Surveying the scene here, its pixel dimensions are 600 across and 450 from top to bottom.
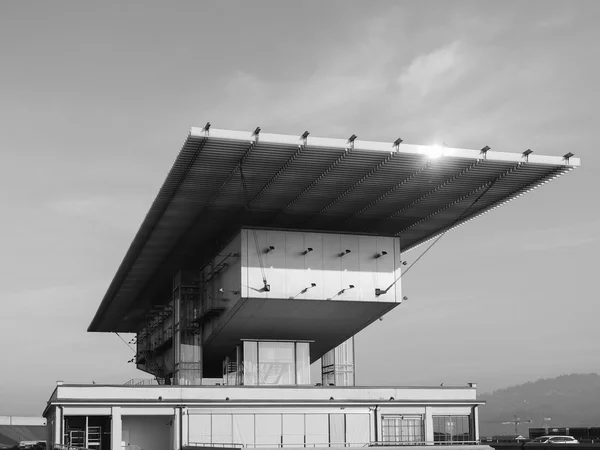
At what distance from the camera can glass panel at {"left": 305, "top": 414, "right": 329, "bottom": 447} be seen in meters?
60.5

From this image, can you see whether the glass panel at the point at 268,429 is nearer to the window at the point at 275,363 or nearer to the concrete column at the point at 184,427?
the concrete column at the point at 184,427

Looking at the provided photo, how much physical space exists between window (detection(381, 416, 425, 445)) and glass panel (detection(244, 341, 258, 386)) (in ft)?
32.6

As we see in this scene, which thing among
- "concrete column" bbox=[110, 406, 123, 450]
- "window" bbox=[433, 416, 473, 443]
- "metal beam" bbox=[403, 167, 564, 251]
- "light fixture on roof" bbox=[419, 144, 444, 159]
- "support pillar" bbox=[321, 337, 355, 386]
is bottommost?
"window" bbox=[433, 416, 473, 443]

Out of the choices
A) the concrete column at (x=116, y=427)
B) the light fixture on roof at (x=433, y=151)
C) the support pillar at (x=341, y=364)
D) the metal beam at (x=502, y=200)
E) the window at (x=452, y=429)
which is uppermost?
the light fixture on roof at (x=433, y=151)

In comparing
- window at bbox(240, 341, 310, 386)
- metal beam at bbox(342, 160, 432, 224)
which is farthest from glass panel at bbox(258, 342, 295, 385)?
metal beam at bbox(342, 160, 432, 224)

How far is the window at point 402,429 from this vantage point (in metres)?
62.7

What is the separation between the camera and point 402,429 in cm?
6341

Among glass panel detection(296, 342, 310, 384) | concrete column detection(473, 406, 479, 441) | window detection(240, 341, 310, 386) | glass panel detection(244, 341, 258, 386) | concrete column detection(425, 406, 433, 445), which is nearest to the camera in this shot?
concrete column detection(425, 406, 433, 445)

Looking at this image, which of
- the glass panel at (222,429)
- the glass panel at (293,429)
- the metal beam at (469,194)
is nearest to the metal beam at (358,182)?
the metal beam at (469,194)

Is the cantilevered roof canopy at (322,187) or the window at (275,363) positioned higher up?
the cantilevered roof canopy at (322,187)

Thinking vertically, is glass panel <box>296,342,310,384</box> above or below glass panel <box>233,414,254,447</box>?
above

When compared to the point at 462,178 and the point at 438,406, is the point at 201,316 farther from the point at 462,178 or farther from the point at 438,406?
the point at 462,178

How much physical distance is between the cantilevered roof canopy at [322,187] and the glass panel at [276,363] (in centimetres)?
853

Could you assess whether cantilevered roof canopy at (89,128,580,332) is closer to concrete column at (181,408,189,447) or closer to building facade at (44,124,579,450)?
building facade at (44,124,579,450)
